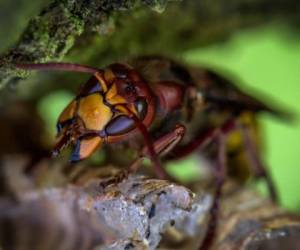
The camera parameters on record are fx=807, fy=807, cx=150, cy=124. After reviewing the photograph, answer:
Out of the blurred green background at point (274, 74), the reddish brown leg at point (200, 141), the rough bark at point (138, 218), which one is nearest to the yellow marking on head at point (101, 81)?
the rough bark at point (138, 218)

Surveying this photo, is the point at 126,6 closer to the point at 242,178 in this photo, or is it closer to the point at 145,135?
the point at 145,135

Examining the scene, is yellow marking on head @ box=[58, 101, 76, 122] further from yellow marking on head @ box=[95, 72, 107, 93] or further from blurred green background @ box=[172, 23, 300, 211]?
blurred green background @ box=[172, 23, 300, 211]

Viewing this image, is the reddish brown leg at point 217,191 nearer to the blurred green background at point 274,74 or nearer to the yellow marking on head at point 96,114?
the yellow marking on head at point 96,114

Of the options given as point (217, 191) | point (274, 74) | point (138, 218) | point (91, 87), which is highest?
point (91, 87)

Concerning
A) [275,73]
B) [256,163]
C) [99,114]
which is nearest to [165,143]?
[99,114]

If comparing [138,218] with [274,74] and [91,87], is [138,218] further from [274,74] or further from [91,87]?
[274,74]

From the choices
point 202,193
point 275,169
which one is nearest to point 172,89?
point 202,193

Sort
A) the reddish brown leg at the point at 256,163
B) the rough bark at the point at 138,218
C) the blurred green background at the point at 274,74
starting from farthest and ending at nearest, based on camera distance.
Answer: the blurred green background at the point at 274,74
the reddish brown leg at the point at 256,163
the rough bark at the point at 138,218
